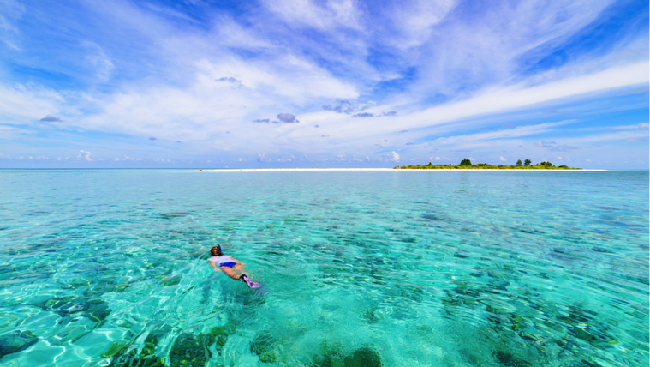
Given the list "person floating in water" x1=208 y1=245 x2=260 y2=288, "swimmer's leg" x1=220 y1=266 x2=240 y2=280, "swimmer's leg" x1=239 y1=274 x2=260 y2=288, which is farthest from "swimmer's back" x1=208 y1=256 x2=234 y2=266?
"swimmer's leg" x1=239 y1=274 x2=260 y2=288

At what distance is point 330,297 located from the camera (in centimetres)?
827

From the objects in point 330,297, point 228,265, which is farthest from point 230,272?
point 330,297

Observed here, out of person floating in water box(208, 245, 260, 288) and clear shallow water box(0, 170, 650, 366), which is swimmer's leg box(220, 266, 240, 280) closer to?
person floating in water box(208, 245, 260, 288)

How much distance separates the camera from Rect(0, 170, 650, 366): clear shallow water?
5906 mm

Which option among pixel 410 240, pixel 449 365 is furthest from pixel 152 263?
pixel 410 240

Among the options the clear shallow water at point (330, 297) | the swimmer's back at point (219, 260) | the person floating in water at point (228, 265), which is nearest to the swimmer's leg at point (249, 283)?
the person floating in water at point (228, 265)

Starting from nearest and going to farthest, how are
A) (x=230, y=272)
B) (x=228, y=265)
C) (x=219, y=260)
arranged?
(x=230, y=272) < (x=228, y=265) < (x=219, y=260)

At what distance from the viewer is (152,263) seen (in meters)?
11.0

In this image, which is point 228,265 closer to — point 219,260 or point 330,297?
point 219,260

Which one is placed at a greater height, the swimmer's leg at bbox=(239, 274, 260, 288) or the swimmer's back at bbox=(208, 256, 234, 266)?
the swimmer's back at bbox=(208, 256, 234, 266)

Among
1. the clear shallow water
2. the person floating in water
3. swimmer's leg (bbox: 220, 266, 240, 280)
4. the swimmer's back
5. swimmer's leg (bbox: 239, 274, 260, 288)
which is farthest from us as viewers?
A: the swimmer's back

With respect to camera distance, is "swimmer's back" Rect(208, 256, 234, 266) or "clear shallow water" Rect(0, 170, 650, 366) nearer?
"clear shallow water" Rect(0, 170, 650, 366)

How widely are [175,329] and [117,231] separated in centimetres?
1249

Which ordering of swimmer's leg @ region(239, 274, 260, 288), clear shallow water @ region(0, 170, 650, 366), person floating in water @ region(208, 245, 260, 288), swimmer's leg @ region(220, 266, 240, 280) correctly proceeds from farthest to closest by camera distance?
1. person floating in water @ region(208, 245, 260, 288)
2. swimmer's leg @ region(220, 266, 240, 280)
3. swimmer's leg @ region(239, 274, 260, 288)
4. clear shallow water @ region(0, 170, 650, 366)
